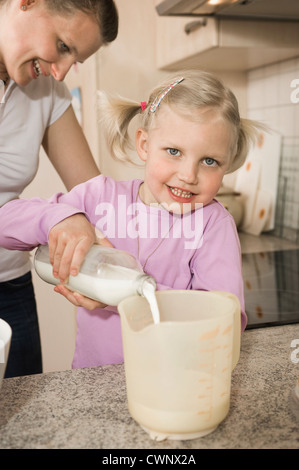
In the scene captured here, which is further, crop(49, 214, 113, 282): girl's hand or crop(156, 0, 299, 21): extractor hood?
crop(156, 0, 299, 21): extractor hood

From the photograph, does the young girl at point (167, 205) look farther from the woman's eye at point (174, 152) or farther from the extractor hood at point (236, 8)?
the extractor hood at point (236, 8)

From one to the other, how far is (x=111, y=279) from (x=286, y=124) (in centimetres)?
165

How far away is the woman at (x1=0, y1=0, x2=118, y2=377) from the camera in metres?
0.95

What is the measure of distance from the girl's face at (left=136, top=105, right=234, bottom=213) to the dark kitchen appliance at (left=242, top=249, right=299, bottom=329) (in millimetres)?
317

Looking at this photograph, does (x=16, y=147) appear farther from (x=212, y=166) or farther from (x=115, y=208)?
(x=212, y=166)

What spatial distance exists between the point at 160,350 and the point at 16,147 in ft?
2.56

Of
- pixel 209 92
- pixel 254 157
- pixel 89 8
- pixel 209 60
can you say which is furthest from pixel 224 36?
pixel 209 92

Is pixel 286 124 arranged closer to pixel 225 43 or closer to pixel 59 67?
pixel 225 43

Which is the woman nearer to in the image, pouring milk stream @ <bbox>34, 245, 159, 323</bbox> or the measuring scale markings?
pouring milk stream @ <bbox>34, 245, 159, 323</bbox>

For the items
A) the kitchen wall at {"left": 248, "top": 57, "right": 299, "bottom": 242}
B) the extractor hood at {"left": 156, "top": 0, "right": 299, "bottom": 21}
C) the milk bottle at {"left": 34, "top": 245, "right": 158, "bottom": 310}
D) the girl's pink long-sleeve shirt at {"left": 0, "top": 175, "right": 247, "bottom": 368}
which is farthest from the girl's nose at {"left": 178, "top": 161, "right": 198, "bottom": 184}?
the kitchen wall at {"left": 248, "top": 57, "right": 299, "bottom": 242}

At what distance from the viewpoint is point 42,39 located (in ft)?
3.12

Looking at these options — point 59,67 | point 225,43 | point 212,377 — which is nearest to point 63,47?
point 59,67

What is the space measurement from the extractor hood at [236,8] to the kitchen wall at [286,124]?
34 cm

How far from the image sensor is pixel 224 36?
1.68 m
